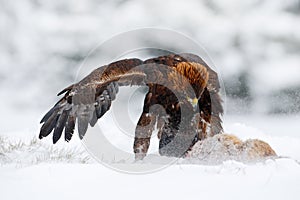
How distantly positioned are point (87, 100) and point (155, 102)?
3.21 feet

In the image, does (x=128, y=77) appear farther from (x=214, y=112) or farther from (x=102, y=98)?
(x=214, y=112)

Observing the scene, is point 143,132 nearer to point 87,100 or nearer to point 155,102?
point 155,102

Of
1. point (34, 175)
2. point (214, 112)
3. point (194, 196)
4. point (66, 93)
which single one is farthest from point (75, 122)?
point (194, 196)

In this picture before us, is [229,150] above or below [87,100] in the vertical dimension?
below

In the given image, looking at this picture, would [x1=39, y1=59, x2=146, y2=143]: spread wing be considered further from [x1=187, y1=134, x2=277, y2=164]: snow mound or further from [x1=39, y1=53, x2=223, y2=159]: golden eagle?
[x1=187, y1=134, x2=277, y2=164]: snow mound

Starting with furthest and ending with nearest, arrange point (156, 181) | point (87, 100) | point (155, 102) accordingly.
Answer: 1. point (155, 102)
2. point (87, 100)
3. point (156, 181)

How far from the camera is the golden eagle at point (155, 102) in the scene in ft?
21.3

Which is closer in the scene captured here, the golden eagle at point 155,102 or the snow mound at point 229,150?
the snow mound at point 229,150

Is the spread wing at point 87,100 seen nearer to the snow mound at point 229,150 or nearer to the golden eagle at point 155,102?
the golden eagle at point 155,102

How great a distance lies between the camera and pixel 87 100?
21.5 ft

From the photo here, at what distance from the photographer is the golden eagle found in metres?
6.50

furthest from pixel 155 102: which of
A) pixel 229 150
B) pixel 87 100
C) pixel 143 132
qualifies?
pixel 229 150

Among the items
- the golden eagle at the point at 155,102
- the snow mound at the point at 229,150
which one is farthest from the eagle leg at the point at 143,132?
the snow mound at the point at 229,150

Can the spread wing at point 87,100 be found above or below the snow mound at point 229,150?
above
